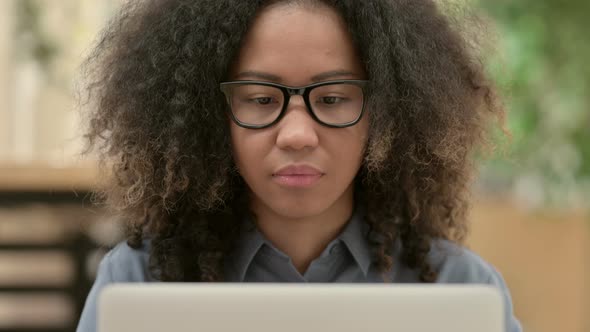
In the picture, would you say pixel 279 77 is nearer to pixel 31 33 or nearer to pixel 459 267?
pixel 459 267

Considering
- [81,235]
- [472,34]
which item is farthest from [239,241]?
[81,235]

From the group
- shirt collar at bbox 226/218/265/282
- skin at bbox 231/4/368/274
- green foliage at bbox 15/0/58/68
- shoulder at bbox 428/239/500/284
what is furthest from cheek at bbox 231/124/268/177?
green foliage at bbox 15/0/58/68

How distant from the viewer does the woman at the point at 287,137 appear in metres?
0.97

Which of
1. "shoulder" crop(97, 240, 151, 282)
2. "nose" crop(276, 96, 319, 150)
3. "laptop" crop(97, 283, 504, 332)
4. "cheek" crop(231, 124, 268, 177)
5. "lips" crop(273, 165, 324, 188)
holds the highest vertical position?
"nose" crop(276, 96, 319, 150)

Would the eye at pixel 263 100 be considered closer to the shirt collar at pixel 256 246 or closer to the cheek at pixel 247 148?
the cheek at pixel 247 148

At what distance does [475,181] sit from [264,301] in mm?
577

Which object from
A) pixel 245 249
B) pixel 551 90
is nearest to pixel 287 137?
pixel 245 249

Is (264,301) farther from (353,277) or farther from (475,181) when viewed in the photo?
(475,181)

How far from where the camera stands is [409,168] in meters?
1.07

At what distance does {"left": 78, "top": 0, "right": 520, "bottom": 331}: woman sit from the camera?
974mm

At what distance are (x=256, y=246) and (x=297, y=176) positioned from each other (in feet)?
0.52

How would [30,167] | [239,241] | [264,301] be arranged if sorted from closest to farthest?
[264,301] → [239,241] → [30,167]

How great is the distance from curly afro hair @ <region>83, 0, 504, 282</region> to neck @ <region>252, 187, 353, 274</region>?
1.6 inches

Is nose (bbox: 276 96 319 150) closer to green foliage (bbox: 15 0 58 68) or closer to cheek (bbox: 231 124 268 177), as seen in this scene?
cheek (bbox: 231 124 268 177)
